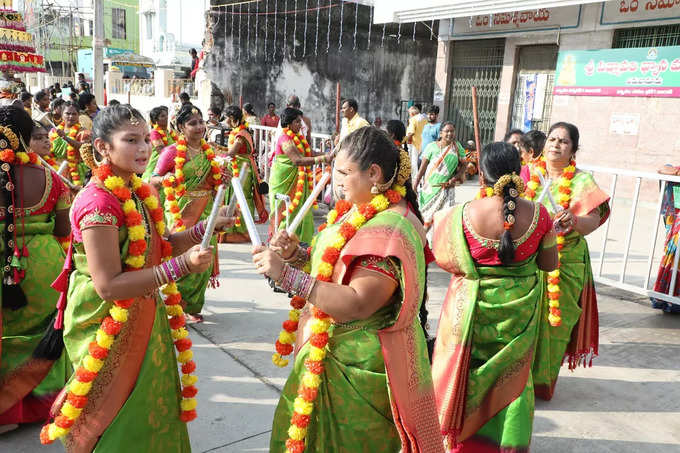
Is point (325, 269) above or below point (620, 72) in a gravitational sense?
below

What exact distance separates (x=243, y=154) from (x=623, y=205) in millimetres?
7436

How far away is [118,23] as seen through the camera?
46.2 meters

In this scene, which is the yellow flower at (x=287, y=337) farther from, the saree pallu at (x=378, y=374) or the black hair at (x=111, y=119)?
the black hair at (x=111, y=119)

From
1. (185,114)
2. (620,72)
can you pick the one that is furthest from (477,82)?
(185,114)

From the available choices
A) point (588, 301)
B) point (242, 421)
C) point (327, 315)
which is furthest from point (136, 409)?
point (588, 301)

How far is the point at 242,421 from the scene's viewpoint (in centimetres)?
329

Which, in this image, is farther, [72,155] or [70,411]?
[72,155]

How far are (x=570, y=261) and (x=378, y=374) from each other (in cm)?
218

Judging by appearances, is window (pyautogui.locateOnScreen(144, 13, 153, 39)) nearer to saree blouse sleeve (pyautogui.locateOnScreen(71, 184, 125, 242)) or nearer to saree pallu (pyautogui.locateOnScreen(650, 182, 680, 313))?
saree pallu (pyautogui.locateOnScreen(650, 182, 680, 313))

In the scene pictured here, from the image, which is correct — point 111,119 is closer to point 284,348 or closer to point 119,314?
point 119,314

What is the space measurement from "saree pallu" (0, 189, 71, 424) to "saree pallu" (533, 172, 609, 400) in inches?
113

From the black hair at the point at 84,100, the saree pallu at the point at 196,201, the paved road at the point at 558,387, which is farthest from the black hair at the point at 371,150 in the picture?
the black hair at the point at 84,100

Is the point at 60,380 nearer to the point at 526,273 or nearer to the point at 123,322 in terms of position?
the point at 123,322

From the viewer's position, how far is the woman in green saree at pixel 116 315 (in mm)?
2090
